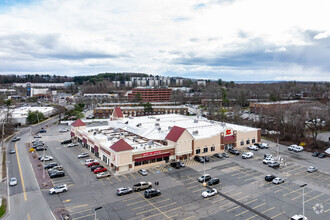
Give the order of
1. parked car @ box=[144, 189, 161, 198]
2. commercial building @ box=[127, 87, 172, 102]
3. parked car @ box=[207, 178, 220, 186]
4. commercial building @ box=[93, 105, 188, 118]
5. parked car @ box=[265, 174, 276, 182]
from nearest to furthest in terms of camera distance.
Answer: parked car @ box=[144, 189, 161, 198] < parked car @ box=[207, 178, 220, 186] < parked car @ box=[265, 174, 276, 182] < commercial building @ box=[93, 105, 188, 118] < commercial building @ box=[127, 87, 172, 102]

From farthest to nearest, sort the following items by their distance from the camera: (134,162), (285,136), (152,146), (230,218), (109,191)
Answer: (285,136), (152,146), (134,162), (109,191), (230,218)

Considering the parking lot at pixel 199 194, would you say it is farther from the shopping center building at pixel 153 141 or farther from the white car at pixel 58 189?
the shopping center building at pixel 153 141

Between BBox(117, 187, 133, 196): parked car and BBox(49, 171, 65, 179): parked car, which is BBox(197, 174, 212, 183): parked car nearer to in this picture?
BBox(117, 187, 133, 196): parked car

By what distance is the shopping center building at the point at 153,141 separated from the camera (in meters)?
36.4

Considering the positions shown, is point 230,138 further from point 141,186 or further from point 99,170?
point 99,170

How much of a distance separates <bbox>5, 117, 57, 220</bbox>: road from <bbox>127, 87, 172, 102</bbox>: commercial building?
96.8 meters

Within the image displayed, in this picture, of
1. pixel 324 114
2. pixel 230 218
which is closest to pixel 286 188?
pixel 230 218

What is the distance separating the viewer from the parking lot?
2461 cm

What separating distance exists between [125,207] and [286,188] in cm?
2049

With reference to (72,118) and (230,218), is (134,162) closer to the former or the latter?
(230,218)

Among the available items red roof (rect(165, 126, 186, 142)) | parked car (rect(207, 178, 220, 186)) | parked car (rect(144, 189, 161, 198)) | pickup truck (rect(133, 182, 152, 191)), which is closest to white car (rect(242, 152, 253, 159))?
red roof (rect(165, 126, 186, 142))

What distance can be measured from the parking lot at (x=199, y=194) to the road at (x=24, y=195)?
55.1 inches

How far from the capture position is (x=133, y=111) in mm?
99188

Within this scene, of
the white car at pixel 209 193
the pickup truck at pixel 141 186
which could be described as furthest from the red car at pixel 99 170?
the white car at pixel 209 193
